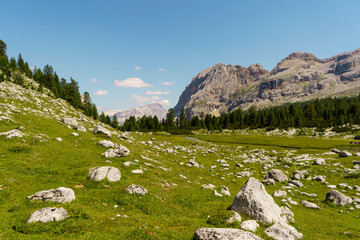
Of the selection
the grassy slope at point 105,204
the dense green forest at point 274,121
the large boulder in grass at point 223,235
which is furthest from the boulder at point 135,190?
the dense green forest at point 274,121

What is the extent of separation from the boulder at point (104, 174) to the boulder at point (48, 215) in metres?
6.98

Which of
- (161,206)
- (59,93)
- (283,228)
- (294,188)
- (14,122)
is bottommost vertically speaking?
(294,188)

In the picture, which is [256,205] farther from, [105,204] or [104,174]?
[104,174]

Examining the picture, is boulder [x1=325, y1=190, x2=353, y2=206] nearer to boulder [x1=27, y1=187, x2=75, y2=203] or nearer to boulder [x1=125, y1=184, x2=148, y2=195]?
boulder [x1=125, y1=184, x2=148, y2=195]

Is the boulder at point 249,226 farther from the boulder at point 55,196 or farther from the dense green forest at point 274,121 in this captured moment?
the dense green forest at point 274,121

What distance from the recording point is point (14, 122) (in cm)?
3055

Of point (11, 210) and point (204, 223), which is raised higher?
point (11, 210)

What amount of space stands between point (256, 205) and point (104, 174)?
51.1 ft

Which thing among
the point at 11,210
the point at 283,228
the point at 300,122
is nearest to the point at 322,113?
the point at 300,122

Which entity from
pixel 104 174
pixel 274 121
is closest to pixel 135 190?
pixel 104 174

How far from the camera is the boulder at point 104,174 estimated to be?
18109mm

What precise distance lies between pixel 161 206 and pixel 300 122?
18000 cm

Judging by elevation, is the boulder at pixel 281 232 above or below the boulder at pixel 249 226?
below

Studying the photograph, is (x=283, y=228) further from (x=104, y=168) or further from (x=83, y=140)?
(x=83, y=140)
